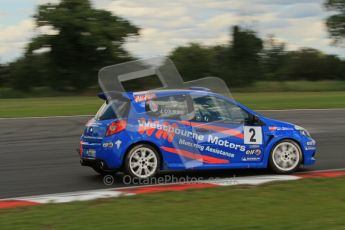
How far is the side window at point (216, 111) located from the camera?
9.27 m

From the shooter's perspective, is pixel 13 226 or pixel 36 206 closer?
pixel 13 226

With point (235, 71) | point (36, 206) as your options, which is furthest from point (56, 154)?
point (235, 71)

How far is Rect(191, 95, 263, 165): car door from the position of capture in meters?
9.25

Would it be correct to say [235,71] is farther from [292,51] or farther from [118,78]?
[118,78]

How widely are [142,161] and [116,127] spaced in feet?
2.27

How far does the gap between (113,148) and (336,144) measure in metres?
7.14

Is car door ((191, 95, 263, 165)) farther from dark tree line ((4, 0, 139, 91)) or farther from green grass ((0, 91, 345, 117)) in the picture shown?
dark tree line ((4, 0, 139, 91))

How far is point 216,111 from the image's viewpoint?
30.6ft

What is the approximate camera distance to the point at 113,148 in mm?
8938

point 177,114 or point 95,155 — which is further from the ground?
point 177,114

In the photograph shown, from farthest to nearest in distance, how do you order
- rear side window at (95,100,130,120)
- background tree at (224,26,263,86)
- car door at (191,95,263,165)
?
1. background tree at (224,26,263,86)
2. car door at (191,95,263,165)
3. rear side window at (95,100,130,120)

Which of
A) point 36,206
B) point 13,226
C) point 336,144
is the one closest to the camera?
point 13,226

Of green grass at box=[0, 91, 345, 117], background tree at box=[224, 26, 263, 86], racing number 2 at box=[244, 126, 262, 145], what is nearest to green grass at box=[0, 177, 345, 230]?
racing number 2 at box=[244, 126, 262, 145]

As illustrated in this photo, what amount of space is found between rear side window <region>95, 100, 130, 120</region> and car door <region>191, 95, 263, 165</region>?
3.60 ft
